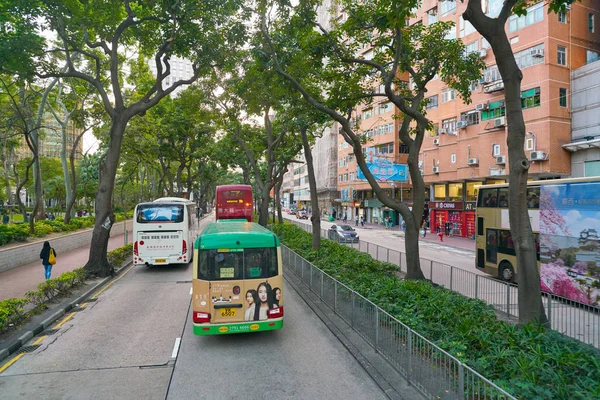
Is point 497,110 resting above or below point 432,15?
below

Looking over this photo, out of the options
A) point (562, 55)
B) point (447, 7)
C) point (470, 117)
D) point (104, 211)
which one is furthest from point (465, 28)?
point (104, 211)

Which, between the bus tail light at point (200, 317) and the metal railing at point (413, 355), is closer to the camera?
the metal railing at point (413, 355)

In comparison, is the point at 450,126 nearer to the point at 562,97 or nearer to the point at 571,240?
the point at 562,97

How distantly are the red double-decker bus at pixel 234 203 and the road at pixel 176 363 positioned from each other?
53.7 feet

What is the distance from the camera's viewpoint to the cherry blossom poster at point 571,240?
9.48 meters

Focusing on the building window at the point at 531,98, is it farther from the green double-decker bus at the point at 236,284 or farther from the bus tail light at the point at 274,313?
the bus tail light at the point at 274,313

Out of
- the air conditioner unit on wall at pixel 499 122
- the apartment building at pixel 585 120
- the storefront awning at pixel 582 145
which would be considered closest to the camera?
the storefront awning at pixel 582 145

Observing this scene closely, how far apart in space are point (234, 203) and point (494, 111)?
20771 millimetres

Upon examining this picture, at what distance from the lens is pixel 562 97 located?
22672 mm

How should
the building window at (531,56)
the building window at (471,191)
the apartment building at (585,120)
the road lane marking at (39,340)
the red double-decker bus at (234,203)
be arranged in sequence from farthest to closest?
the building window at (471,191), the red double-decker bus at (234,203), the building window at (531,56), the apartment building at (585,120), the road lane marking at (39,340)

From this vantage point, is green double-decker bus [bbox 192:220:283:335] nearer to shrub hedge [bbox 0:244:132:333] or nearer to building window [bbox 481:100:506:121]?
shrub hedge [bbox 0:244:132:333]

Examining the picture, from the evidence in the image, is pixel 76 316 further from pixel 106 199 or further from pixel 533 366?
pixel 533 366

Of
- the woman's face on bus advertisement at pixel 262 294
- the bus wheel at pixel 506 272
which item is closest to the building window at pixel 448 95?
the bus wheel at pixel 506 272

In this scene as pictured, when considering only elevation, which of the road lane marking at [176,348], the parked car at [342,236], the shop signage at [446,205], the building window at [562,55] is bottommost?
the road lane marking at [176,348]
